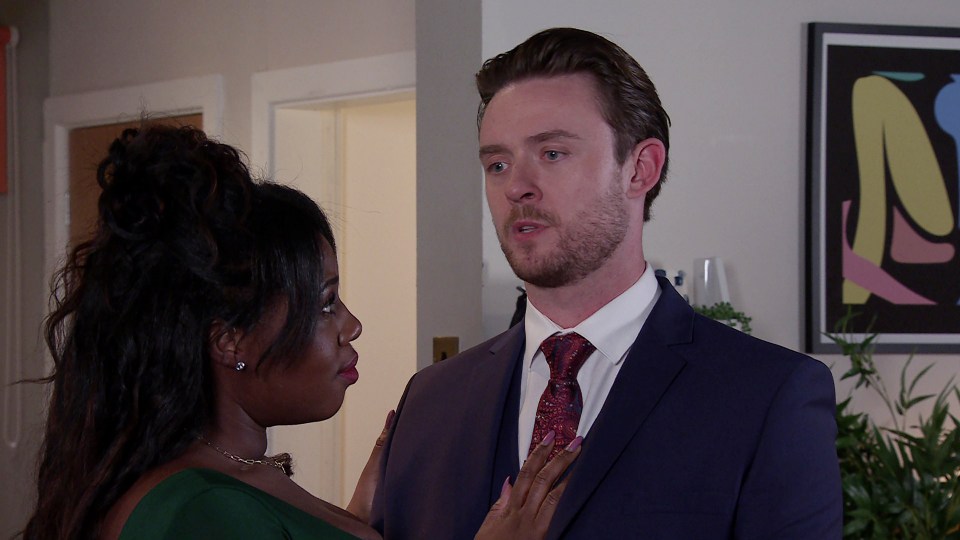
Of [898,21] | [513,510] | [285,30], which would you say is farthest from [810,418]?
[285,30]

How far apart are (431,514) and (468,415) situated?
148mm

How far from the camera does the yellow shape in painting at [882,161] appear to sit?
302 cm

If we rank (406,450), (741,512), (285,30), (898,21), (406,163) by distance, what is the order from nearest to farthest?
(741,512) < (406,450) < (898,21) < (285,30) < (406,163)

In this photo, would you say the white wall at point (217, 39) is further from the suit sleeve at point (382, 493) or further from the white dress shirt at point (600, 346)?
the white dress shirt at point (600, 346)

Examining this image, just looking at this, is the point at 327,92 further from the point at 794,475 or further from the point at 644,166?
the point at 794,475

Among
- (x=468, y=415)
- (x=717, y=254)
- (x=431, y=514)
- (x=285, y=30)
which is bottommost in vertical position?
(x=431, y=514)

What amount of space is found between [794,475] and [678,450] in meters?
0.15

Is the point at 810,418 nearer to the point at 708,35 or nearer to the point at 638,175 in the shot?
the point at 638,175

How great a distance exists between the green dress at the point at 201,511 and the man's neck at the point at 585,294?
1.57 feet

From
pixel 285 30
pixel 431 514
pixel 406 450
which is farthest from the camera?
pixel 285 30

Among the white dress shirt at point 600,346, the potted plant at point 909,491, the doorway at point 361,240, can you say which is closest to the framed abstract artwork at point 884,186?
the potted plant at point 909,491

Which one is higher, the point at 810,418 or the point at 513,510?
the point at 810,418

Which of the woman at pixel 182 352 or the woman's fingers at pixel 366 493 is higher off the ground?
the woman at pixel 182 352

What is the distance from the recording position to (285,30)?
3955 millimetres
